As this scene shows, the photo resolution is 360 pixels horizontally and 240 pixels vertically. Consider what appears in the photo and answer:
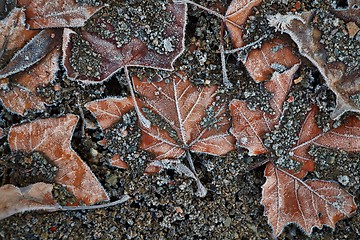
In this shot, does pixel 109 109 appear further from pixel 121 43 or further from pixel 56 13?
pixel 56 13

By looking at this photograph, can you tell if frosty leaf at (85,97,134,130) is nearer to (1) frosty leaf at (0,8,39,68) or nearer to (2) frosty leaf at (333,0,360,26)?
(1) frosty leaf at (0,8,39,68)

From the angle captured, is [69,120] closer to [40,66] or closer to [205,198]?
[40,66]

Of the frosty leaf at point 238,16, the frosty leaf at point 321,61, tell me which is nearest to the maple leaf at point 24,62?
the frosty leaf at point 238,16

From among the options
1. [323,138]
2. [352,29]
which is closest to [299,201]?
[323,138]

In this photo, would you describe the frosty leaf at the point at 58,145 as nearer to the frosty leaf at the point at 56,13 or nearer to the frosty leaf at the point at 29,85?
the frosty leaf at the point at 29,85

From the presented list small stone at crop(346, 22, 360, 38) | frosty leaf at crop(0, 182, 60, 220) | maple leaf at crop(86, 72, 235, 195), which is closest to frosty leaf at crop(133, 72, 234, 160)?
maple leaf at crop(86, 72, 235, 195)

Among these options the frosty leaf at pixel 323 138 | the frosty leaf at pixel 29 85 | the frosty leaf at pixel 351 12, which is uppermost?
the frosty leaf at pixel 351 12

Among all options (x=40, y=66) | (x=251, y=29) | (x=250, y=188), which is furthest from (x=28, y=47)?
(x=250, y=188)
